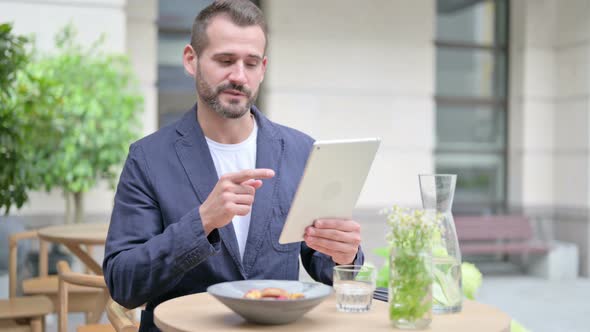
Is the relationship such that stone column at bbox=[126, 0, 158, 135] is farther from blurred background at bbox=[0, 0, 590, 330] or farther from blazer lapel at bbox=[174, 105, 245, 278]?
blazer lapel at bbox=[174, 105, 245, 278]

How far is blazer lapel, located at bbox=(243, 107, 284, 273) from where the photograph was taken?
2.36m

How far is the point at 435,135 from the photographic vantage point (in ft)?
28.1

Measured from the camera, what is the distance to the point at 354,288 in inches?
81.0

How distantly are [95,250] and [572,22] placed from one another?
5.50 meters

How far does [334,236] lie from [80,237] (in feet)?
8.30

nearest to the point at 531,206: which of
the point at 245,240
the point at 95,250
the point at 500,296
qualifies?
the point at 500,296

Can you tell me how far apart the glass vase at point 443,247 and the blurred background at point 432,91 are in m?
4.76

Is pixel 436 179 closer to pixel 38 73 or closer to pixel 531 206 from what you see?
pixel 38 73

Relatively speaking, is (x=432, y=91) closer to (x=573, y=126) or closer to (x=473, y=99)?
(x=473, y=99)

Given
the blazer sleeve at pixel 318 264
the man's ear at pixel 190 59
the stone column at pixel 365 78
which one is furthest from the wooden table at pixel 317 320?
the stone column at pixel 365 78

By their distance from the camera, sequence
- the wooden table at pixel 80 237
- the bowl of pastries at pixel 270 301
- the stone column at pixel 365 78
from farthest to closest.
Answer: the stone column at pixel 365 78 → the wooden table at pixel 80 237 → the bowl of pastries at pixel 270 301

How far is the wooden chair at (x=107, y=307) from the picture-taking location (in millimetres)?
2426

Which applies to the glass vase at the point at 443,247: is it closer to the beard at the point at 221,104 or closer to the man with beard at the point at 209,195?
the man with beard at the point at 209,195

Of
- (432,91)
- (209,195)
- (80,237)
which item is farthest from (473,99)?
(209,195)
